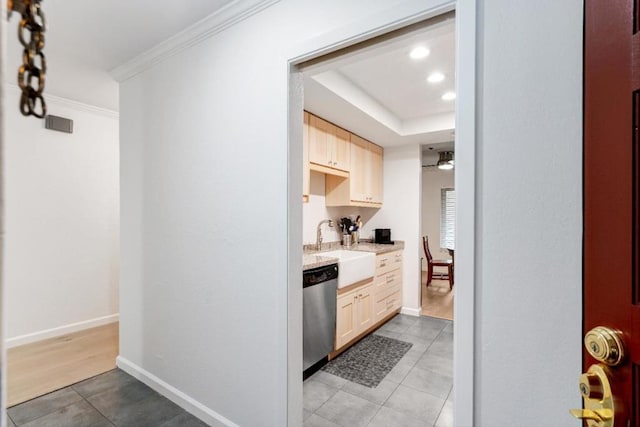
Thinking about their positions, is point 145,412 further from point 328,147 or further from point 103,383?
point 328,147

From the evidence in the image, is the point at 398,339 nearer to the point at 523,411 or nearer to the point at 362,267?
the point at 362,267

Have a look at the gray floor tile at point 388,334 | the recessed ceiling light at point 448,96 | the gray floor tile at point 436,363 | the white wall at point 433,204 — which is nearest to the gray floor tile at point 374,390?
the gray floor tile at point 436,363

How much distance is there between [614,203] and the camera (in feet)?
1.97

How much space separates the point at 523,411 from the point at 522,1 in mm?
1344

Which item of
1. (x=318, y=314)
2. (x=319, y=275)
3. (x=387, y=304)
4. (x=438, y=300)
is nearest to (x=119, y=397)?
(x=318, y=314)

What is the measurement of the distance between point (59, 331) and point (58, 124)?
2235 millimetres

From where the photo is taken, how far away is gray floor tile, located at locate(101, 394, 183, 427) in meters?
1.96

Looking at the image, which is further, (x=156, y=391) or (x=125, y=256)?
(x=125, y=256)

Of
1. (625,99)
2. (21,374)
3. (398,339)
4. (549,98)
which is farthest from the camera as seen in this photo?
(398,339)

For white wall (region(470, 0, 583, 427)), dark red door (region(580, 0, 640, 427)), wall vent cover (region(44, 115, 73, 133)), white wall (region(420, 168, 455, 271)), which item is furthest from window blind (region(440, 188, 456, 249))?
dark red door (region(580, 0, 640, 427))

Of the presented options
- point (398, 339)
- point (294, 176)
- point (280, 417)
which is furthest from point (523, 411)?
point (398, 339)

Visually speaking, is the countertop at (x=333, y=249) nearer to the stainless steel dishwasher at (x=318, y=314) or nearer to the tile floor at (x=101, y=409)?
the stainless steel dishwasher at (x=318, y=314)

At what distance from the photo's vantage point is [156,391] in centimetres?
231

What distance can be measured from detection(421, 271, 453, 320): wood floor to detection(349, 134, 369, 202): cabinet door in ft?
6.24
